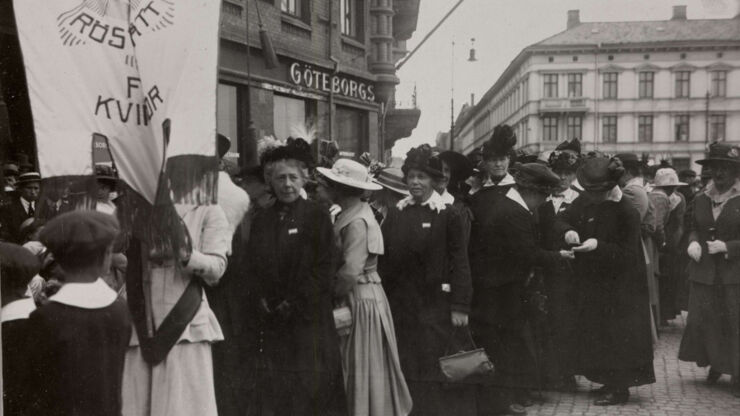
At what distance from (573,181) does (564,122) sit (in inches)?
92.9

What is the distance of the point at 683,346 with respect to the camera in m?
7.12

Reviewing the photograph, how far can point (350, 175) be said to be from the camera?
215 inches

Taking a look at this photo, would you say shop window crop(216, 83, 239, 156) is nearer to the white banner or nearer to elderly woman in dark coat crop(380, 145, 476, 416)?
elderly woman in dark coat crop(380, 145, 476, 416)

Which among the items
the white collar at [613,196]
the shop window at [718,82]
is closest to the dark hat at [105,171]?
the white collar at [613,196]

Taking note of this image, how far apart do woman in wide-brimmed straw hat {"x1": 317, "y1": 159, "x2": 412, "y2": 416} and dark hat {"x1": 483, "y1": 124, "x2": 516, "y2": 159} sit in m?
1.28

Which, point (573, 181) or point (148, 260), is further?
A: point (573, 181)

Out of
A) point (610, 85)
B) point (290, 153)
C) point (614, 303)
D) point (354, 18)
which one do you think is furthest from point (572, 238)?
point (354, 18)

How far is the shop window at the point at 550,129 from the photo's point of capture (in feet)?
33.6

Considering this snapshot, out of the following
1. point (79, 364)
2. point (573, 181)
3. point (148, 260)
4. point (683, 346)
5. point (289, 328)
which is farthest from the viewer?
point (573, 181)

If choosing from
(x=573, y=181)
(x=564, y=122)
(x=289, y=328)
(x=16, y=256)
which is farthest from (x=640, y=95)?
(x=16, y=256)

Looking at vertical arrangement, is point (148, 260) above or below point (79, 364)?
above

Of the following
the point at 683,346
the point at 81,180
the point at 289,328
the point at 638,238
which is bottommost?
the point at 683,346

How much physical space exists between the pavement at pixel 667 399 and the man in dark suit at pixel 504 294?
0.38m

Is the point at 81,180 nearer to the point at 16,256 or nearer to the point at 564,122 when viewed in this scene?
the point at 16,256
